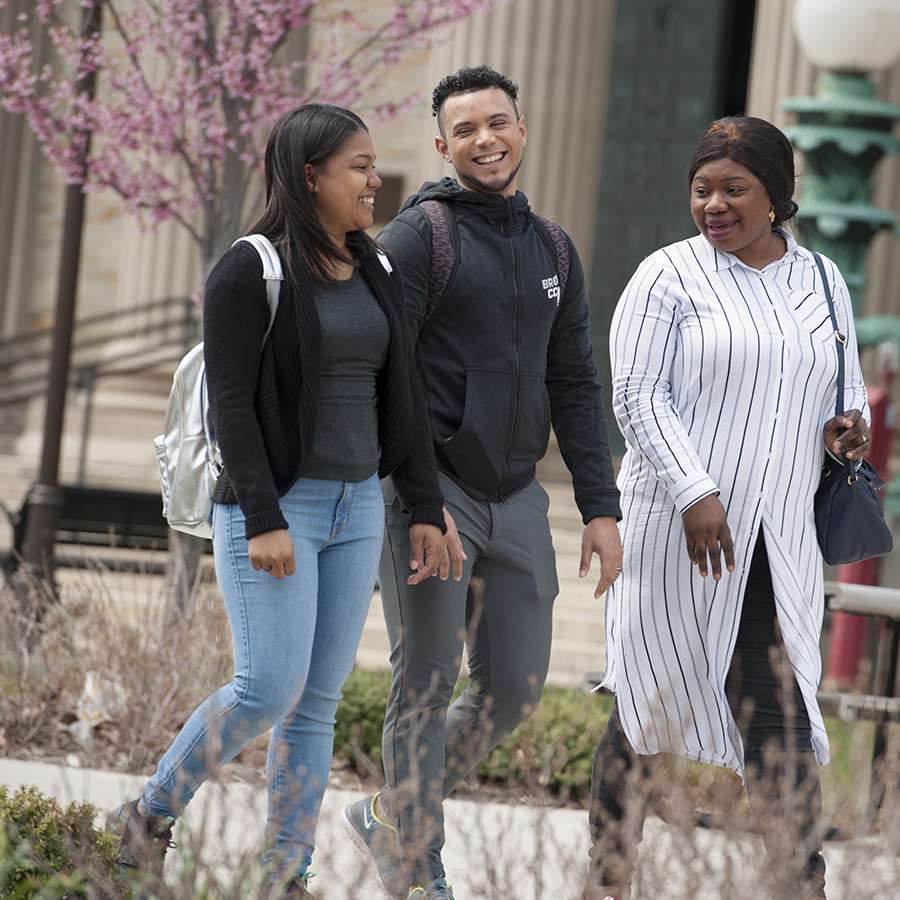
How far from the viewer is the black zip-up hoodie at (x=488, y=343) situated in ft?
13.7

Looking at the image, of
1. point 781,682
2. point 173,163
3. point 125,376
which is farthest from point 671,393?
point 125,376

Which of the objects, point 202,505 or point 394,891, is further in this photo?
point 202,505

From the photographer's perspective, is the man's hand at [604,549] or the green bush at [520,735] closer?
the man's hand at [604,549]

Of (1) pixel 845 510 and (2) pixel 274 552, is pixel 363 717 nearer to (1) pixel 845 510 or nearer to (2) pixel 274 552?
(1) pixel 845 510

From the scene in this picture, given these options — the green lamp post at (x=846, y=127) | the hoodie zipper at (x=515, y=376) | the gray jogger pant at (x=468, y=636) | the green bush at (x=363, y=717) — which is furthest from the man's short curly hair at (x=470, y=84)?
the green lamp post at (x=846, y=127)

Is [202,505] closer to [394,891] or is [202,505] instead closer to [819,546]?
[394,891]

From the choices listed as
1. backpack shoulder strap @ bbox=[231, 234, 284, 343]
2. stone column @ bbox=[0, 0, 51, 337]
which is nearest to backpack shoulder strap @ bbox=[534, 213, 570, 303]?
backpack shoulder strap @ bbox=[231, 234, 284, 343]

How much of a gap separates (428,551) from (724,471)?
2.39 feet

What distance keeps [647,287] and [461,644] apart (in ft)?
3.12

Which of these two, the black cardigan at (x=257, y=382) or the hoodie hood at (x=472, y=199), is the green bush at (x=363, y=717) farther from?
the black cardigan at (x=257, y=382)

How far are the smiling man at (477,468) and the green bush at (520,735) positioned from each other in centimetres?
190

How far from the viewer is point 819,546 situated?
4.26 m

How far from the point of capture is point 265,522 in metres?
3.73

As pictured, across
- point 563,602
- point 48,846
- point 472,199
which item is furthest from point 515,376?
point 563,602
